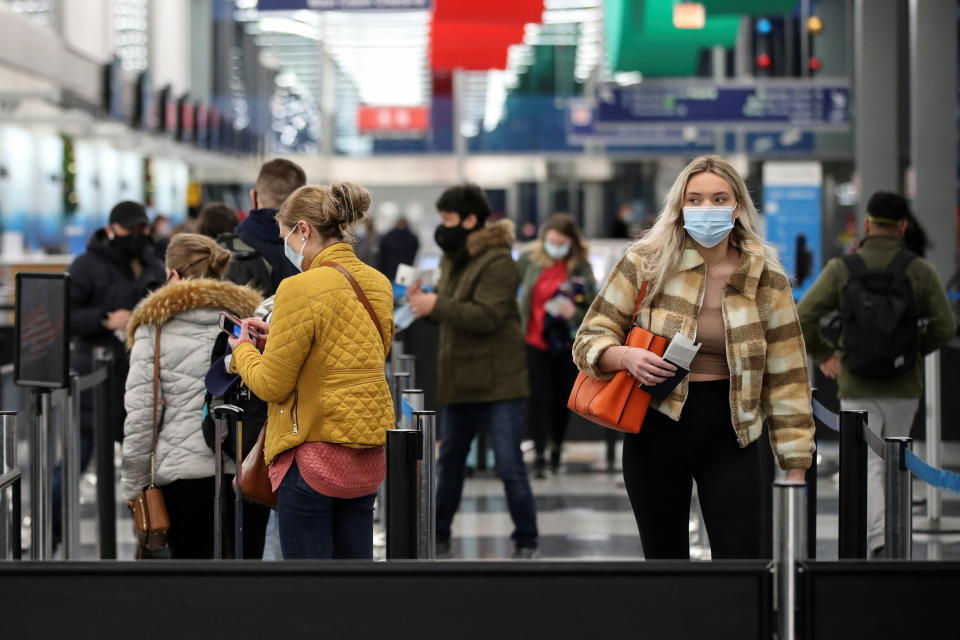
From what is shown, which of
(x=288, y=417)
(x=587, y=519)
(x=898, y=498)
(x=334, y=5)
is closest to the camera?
(x=898, y=498)

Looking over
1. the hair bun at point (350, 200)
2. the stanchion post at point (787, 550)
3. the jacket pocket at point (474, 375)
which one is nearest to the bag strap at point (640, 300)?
the hair bun at point (350, 200)

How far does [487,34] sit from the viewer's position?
1819cm

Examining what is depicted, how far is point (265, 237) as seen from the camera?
18.3 feet

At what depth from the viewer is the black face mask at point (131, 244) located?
7.75m

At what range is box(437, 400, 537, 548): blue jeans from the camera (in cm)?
698

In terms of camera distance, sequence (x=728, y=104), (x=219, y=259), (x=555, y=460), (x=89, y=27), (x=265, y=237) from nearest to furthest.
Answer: (x=219, y=259) → (x=265, y=237) → (x=555, y=460) → (x=728, y=104) → (x=89, y=27)

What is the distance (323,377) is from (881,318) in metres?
3.44

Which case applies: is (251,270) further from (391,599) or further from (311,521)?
(391,599)

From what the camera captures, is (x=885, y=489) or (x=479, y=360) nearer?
(x=885, y=489)

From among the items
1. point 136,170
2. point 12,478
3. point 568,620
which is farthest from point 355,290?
point 136,170

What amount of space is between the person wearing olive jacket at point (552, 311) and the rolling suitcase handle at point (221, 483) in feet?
15.8

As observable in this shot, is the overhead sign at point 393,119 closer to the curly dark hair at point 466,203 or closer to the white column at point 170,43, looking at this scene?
the white column at point 170,43

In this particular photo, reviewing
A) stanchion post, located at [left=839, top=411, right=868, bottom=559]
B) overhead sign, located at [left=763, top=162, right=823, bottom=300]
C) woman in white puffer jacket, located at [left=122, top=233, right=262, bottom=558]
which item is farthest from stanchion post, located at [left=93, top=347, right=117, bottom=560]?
overhead sign, located at [left=763, top=162, right=823, bottom=300]

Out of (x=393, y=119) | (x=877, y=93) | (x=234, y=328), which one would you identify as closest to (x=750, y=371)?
(x=234, y=328)
